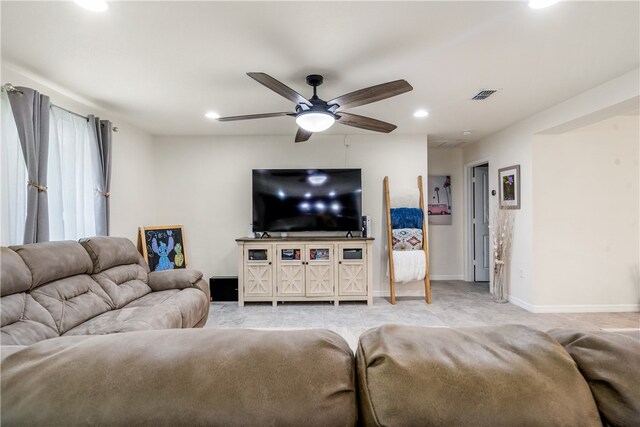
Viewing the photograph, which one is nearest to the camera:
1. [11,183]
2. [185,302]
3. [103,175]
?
[11,183]

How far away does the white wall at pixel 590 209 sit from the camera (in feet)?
11.9

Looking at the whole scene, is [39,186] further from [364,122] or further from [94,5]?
[364,122]

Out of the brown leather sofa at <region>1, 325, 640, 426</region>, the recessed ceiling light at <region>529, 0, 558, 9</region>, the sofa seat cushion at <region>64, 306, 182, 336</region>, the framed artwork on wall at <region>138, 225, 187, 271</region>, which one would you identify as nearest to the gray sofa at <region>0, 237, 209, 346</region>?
the sofa seat cushion at <region>64, 306, 182, 336</region>

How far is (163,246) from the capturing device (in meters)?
4.25

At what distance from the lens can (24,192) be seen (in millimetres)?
2385

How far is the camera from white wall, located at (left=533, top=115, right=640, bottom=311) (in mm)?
3641

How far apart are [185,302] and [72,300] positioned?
2.53 feet

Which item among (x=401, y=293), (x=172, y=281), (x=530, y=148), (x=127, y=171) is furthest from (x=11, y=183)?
(x=530, y=148)

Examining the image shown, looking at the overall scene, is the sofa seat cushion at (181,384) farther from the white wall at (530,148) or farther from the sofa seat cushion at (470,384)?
the white wall at (530,148)

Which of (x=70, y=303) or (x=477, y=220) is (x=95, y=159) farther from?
(x=477, y=220)

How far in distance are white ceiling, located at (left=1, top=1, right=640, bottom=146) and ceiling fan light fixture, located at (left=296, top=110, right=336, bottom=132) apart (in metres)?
0.37

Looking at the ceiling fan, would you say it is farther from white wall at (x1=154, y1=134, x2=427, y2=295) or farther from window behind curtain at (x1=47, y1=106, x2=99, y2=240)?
window behind curtain at (x1=47, y1=106, x2=99, y2=240)

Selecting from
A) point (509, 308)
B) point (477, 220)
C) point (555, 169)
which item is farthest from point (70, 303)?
point (477, 220)

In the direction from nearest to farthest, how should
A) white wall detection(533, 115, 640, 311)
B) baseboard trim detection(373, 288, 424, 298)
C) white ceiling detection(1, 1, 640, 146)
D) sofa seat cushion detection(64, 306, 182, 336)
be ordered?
white ceiling detection(1, 1, 640, 146) → sofa seat cushion detection(64, 306, 182, 336) → white wall detection(533, 115, 640, 311) → baseboard trim detection(373, 288, 424, 298)
